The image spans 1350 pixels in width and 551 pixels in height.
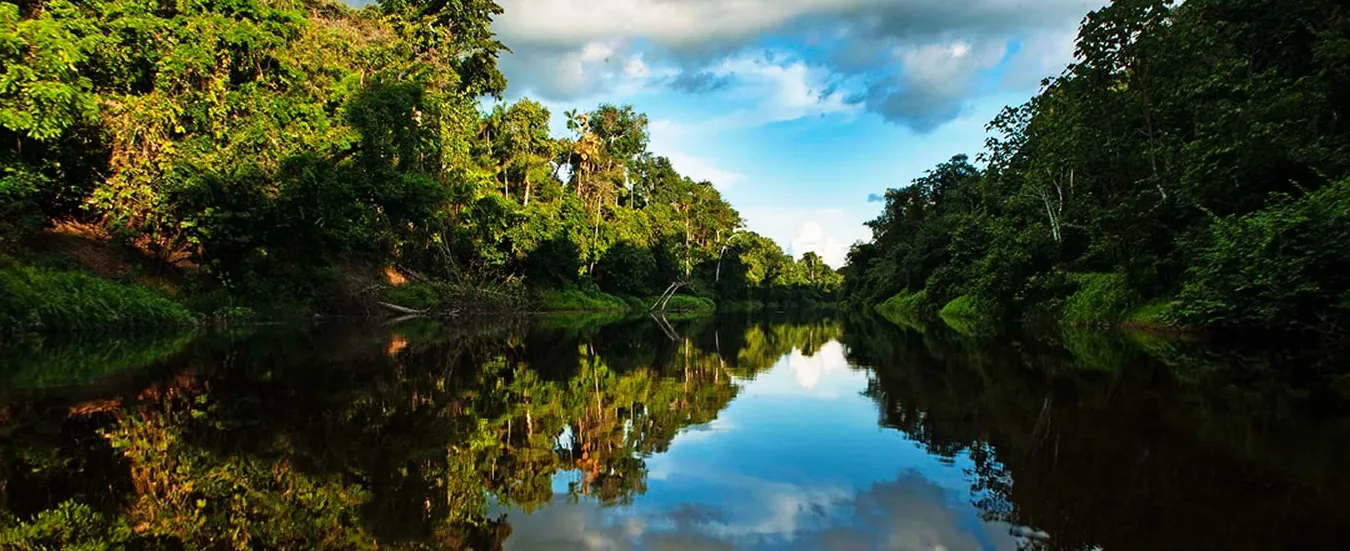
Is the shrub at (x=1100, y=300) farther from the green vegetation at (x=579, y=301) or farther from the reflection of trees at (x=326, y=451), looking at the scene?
the green vegetation at (x=579, y=301)

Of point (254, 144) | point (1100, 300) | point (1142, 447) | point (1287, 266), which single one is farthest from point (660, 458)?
point (1100, 300)

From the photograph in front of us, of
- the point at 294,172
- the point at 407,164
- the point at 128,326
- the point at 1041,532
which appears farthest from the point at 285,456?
the point at 407,164

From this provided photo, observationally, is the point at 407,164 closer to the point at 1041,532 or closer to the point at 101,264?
the point at 101,264

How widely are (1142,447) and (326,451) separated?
6.55 meters

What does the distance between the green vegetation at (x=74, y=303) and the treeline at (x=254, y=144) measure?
1255 millimetres

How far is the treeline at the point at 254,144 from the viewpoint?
57.6 ft

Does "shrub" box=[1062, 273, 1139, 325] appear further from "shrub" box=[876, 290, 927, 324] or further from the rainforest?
"shrub" box=[876, 290, 927, 324]

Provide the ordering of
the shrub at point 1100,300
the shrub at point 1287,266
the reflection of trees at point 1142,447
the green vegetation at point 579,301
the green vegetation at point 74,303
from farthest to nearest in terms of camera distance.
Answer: the green vegetation at point 579,301 < the shrub at point 1100,300 < the green vegetation at point 74,303 < the shrub at point 1287,266 < the reflection of trees at point 1142,447

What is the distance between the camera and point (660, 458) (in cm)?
569

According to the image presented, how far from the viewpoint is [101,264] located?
66.0 feet

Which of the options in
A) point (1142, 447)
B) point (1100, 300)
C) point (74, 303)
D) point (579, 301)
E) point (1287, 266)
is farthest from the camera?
point (579, 301)

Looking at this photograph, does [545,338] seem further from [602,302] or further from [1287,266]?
[602,302]

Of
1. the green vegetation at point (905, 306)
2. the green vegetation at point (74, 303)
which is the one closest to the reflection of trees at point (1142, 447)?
the green vegetation at point (74, 303)

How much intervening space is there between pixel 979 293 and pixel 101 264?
112 feet
